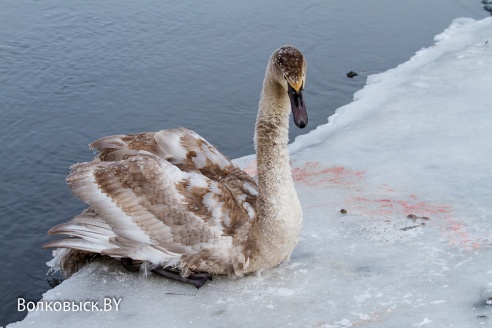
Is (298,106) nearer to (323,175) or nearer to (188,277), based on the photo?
(188,277)

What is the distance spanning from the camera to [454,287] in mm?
5020

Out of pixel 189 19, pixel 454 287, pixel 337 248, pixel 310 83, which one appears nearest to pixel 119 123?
pixel 310 83

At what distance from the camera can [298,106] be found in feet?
16.8

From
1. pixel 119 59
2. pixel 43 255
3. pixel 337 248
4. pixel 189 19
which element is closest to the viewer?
pixel 337 248

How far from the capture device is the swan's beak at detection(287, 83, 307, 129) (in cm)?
506

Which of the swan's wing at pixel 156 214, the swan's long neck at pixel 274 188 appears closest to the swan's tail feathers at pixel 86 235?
the swan's wing at pixel 156 214

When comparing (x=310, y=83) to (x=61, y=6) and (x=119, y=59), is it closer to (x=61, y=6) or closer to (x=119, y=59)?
(x=119, y=59)

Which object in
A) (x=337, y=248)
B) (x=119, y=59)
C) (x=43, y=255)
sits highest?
(x=119, y=59)

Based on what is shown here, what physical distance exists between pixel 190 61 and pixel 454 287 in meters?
6.26

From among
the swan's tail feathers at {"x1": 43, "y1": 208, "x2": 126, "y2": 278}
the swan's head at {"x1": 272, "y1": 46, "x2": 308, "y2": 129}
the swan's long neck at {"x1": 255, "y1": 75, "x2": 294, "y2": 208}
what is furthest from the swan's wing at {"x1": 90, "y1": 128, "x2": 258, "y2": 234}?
the swan's head at {"x1": 272, "y1": 46, "x2": 308, "y2": 129}

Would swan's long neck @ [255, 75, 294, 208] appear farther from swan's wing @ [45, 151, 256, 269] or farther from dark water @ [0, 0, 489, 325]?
dark water @ [0, 0, 489, 325]

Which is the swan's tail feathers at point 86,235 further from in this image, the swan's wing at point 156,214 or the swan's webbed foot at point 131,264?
the swan's webbed foot at point 131,264

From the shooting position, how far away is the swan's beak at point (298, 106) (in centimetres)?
506

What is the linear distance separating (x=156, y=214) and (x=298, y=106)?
4.04 ft
